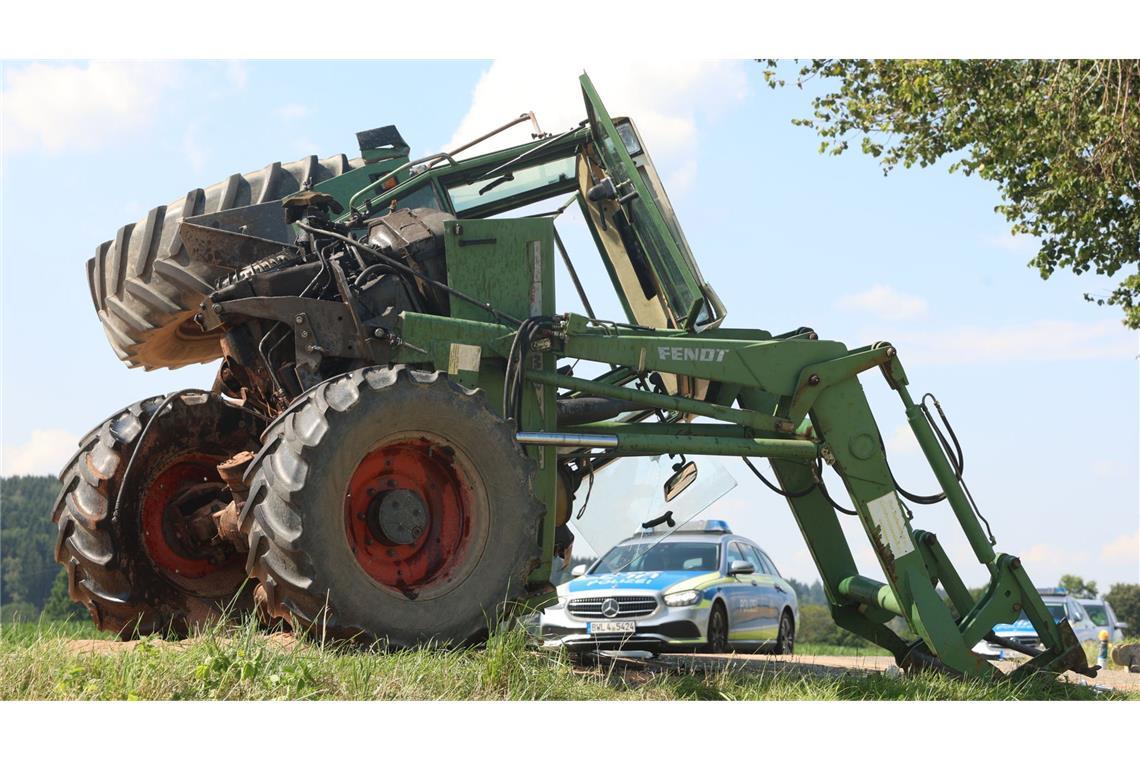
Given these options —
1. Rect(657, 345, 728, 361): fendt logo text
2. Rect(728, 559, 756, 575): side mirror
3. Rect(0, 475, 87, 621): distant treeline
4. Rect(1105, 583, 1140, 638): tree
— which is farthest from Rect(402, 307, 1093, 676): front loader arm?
Rect(1105, 583, 1140, 638): tree

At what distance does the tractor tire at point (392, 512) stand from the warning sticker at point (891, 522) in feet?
9.13

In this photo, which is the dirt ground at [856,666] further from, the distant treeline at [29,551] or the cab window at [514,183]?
the distant treeline at [29,551]

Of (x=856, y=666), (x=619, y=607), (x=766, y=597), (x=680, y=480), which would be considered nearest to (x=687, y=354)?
(x=680, y=480)

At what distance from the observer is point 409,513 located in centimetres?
704

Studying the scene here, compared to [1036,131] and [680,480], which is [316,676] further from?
[1036,131]

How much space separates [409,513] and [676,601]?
24.7 feet

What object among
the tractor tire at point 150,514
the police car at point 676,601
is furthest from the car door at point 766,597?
the tractor tire at point 150,514

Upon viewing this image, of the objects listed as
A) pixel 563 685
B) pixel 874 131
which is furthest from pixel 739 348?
pixel 874 131

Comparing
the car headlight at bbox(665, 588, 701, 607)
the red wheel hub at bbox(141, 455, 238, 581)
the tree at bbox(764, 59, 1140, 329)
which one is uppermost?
the tree at bbox(764, 59, 1140, 329)

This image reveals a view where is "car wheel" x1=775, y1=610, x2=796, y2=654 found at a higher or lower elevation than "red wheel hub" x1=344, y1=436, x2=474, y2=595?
lower

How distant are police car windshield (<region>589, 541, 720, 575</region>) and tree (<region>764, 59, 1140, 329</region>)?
6.88m

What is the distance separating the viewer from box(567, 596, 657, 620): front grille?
46.3ft

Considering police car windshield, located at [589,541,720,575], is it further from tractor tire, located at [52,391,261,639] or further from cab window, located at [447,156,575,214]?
tractor tire, located at [52,391,261,639]

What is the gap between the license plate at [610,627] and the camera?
46.2 feet
